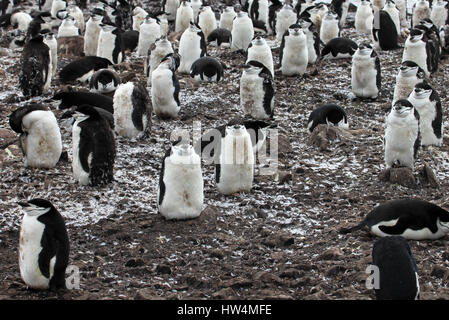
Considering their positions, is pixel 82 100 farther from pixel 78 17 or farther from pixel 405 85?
pixel 78 17

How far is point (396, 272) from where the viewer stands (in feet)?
16.1

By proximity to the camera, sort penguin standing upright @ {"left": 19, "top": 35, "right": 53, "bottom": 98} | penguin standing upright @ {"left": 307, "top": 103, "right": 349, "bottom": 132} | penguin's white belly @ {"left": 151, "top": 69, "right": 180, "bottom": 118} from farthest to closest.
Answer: penguin standing upright @ {"left": 19, "top": 35, "right": 53, "bottom": 98} < penguin's white belly @ {"left": 151, "top": 69, "right": 180, "bottom": 118} < penguin standing upright @ {"left": 307, "top": 103, "right": 349, "bottom": 132}

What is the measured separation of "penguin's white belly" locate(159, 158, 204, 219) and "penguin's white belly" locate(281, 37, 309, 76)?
5.77 m

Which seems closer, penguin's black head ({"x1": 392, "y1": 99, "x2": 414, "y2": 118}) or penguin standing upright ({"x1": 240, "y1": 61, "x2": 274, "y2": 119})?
penguin's black head ({"x1": 392, "y1": 99, "x2": 414, "y2": 118})

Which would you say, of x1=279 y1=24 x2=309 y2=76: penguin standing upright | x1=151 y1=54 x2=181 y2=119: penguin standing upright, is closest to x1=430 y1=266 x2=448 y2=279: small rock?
x1=151 y1=54 x2=181 y2=119: penguin standing upright

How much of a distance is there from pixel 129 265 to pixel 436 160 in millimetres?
4064

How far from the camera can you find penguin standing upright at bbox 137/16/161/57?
13789mm

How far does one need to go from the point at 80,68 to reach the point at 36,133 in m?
3.99

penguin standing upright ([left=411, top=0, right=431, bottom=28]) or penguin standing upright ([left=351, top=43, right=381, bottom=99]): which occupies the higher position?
penguin standing upright ([left=411, top=0, right=431, bottom=28])

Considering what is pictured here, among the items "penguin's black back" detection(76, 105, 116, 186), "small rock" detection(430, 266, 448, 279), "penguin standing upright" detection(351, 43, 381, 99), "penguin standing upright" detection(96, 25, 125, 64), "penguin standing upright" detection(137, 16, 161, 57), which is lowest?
"small rock" detection(430, 266, 448, 279)

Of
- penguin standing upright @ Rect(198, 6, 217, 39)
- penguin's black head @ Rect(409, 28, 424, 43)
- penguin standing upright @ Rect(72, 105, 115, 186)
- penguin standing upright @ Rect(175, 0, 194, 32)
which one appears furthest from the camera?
penguin standing upright @ Rect(175, 0, 194, 32)

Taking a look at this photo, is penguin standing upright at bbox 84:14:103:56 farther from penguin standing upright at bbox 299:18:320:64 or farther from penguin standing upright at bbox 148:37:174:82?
penguin standing upright at bbox 299:18:320:64

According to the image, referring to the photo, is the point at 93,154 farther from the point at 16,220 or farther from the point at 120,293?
the point at 120,293

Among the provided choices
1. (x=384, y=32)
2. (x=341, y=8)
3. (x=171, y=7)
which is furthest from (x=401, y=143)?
(x=171, y=7)
